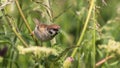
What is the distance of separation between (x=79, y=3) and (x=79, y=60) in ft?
5.72

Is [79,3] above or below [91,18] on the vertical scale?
→ below

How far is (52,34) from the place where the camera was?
9.34 ft

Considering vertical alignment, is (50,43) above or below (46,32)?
below

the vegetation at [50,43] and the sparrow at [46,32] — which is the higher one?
the sparrow at [46,32]

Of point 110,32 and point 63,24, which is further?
point 63,24

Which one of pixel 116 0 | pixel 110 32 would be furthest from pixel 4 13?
pixel 116 0

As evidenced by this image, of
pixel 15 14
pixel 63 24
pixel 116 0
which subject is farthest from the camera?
pixel 116 0

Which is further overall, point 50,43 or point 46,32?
point 50,43

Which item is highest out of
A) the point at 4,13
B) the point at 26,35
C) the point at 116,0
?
the point at 4,13

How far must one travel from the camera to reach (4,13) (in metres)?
3.05

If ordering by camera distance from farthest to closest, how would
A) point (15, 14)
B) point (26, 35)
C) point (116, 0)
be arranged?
point (116, 0) → point (15, 14) → point (26, 35)

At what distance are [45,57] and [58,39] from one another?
0.68 metres

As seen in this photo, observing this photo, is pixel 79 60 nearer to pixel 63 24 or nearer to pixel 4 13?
pixel 4 13

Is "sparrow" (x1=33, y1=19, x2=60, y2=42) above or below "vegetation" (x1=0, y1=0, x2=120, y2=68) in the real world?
above
